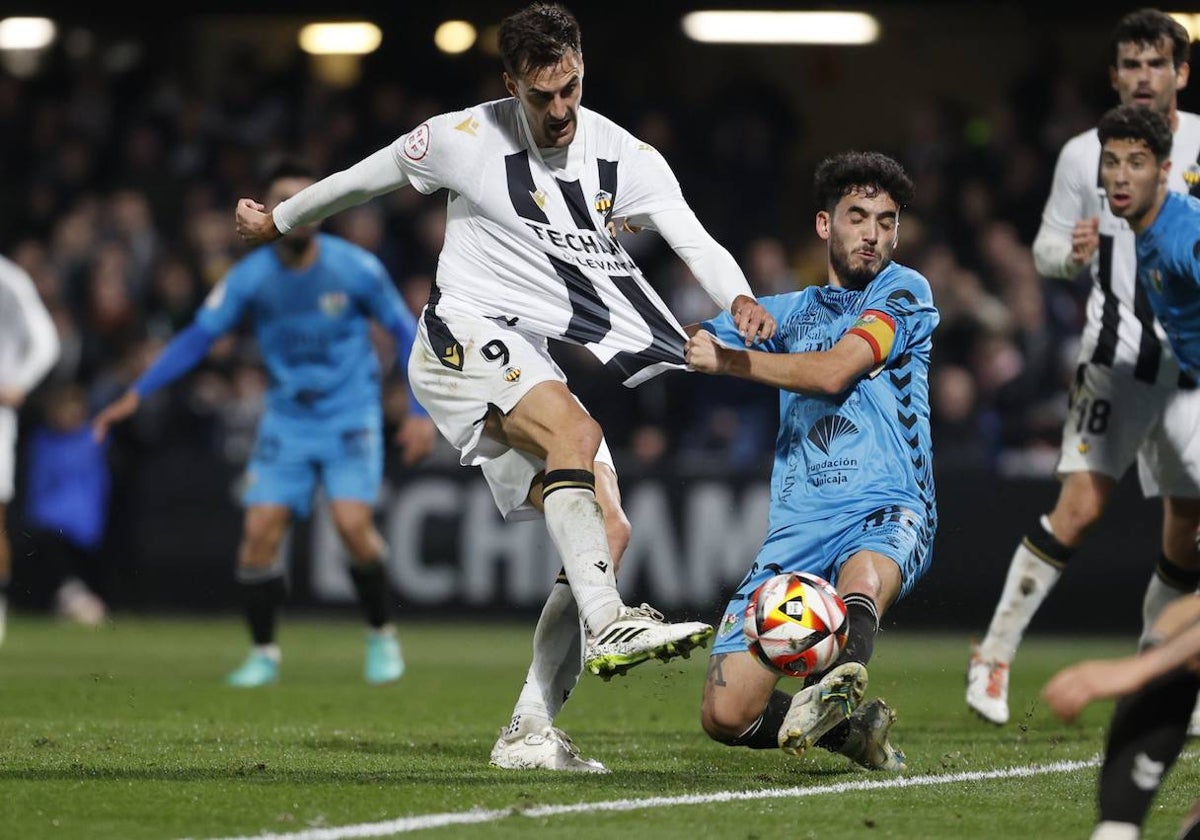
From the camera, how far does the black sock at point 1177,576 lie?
7.79 meters

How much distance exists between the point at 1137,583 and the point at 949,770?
23.2ft

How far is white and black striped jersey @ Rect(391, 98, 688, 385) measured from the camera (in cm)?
634

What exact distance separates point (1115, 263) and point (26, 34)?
47.7ft

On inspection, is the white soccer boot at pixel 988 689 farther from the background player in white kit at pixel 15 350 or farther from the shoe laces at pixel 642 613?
the background player in white kit at pixel 15 350

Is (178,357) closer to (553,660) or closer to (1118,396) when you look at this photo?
(553,660)

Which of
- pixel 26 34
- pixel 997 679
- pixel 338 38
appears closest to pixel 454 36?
pixel 338 38

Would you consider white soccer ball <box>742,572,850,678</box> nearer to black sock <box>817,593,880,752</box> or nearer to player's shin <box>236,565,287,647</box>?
black sock <box>817,593,880,752</box>

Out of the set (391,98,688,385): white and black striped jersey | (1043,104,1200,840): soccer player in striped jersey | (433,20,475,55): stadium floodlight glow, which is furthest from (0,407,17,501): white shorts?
(433,20,475,55): stadium floodlight glow

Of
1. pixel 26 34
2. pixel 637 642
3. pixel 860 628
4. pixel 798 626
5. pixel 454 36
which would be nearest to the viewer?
pixel 637 642

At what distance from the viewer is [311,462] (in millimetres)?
10461

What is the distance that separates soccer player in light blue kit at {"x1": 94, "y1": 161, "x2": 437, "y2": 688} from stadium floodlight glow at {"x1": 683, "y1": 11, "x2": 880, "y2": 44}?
828 cm

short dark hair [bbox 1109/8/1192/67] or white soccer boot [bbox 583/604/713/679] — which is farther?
short dark hair [bbox 1109/8/1192/67]

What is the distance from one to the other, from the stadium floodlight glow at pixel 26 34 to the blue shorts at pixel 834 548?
1463 centimetres

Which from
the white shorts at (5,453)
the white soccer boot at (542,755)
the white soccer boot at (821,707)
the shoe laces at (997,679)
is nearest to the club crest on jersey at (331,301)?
the white shorts at (5,453)
